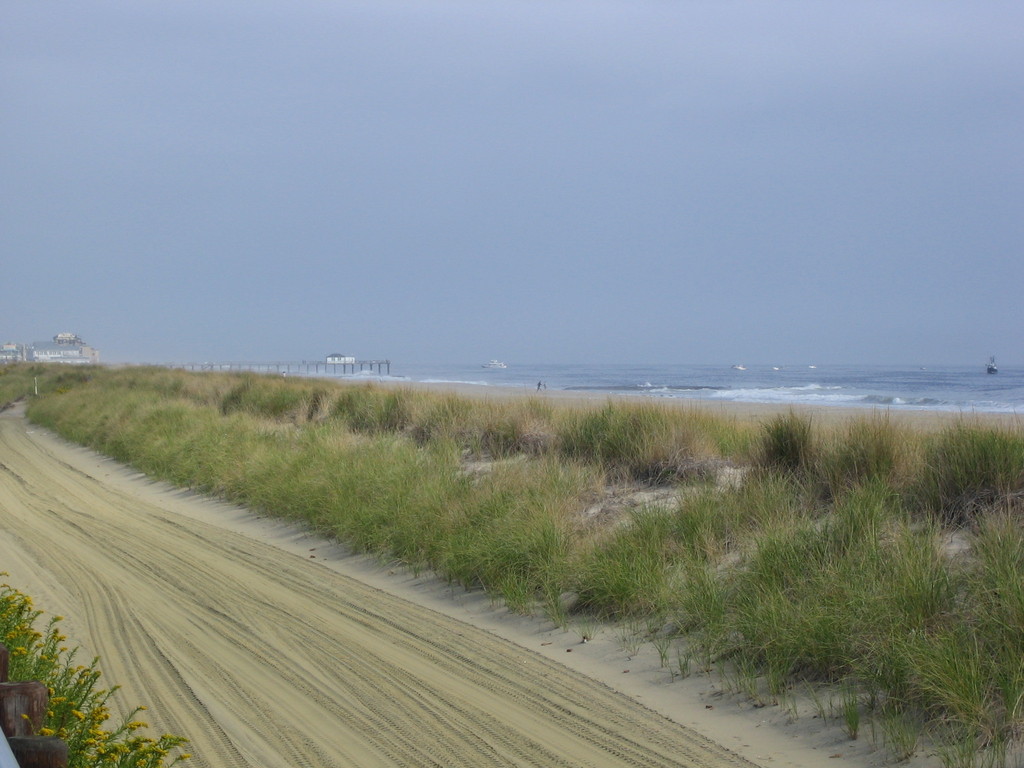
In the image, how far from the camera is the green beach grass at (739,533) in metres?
A: 4.95

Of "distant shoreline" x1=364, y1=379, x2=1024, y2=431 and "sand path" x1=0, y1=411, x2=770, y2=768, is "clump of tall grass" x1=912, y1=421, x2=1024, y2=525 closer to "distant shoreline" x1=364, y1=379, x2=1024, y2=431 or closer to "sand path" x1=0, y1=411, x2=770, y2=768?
"distant shoreline" x1=364, y1=379, x2=1024, y2=431

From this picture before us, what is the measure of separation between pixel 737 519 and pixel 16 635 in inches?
209

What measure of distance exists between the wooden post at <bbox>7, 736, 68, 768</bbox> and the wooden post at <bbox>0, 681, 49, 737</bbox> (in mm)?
314

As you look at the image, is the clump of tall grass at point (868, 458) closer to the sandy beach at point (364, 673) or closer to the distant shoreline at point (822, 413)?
the distant shoreline at point (822, 413)

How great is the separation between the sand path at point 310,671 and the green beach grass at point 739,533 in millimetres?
789

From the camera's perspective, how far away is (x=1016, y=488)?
745 cm

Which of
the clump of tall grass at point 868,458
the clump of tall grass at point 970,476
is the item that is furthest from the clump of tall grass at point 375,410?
the clump of tall grass at point 970,476

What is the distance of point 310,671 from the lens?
6.17m

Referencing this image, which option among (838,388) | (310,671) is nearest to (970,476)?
(310,671)

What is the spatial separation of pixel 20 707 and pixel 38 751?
1.40 feet

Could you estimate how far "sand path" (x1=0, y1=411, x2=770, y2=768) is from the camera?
4965 mm

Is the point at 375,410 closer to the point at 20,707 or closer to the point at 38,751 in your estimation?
the point at 20,707

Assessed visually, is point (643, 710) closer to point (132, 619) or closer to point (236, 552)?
point (132, 619)

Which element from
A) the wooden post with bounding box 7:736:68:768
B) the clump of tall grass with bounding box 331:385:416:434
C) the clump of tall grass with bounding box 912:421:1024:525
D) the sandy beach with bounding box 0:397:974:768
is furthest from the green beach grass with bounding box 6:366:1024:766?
the wooden post with bounding box 7:736:68:768
